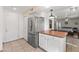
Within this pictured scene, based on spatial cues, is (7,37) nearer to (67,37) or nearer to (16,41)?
(16,41)

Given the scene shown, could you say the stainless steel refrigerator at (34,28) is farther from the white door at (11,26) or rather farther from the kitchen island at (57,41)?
the white door at (11,26)

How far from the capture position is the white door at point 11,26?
2212 millimetres

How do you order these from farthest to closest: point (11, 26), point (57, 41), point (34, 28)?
point (34, 28) → point (57, 41) → point (11, 26)

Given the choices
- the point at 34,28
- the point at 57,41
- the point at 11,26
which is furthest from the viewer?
the point at 34,28

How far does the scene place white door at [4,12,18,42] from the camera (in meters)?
2.21

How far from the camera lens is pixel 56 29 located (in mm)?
2404

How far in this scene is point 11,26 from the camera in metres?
2.24

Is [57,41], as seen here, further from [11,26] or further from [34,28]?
[34,28]

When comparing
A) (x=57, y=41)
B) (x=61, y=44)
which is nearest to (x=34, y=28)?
(x=57, y=41)

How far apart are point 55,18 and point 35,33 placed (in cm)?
131

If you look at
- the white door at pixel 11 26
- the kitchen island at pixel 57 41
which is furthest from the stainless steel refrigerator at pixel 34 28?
the white door at pixel 11 26
